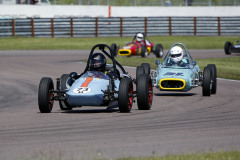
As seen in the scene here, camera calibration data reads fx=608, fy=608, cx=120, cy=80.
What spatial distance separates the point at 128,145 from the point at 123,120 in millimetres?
2483

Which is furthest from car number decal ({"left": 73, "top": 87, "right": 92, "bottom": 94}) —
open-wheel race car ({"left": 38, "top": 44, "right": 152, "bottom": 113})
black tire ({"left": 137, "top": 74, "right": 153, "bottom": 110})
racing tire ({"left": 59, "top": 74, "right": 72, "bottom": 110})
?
black tire ({"left": 137, "top": 74, "right": 153, "bottom": 110})

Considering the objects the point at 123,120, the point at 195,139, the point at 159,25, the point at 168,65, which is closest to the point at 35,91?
the point at 168,65

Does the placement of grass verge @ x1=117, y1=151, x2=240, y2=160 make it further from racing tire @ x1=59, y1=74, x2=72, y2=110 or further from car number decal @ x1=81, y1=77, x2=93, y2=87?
racing tire @ x1=59, y1=74, x2=72, y2=110

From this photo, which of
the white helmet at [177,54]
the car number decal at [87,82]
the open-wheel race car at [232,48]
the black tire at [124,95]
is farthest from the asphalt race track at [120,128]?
the open-wheel race car at [232,48]

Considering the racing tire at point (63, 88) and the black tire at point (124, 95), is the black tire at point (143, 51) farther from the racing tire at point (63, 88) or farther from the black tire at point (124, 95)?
the black tire at point (124, 95)

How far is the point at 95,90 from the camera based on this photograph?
11258 mm

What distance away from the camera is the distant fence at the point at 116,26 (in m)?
41.1

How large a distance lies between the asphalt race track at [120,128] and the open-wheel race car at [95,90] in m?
0.22

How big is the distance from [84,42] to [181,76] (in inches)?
1087

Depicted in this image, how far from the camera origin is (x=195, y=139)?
332 inches

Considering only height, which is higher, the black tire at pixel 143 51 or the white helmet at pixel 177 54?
the white helmet at pixel 177 54

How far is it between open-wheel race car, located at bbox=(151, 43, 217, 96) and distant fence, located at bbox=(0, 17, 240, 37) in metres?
25.6

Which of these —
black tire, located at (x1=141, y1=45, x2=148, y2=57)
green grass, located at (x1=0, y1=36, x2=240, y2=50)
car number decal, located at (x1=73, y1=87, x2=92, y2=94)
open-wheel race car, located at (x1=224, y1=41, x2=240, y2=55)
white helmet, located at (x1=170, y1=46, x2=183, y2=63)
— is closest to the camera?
car number decal, located at (x1=73, y1=87, x2=92, y2=94)

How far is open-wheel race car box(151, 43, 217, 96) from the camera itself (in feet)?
48.9
